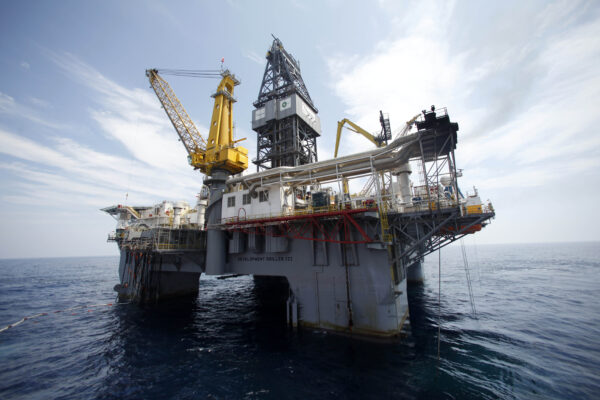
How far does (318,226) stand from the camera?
62.6 ft

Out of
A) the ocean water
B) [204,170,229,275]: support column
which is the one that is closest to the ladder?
the ocean water

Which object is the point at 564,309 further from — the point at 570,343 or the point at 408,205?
the point at 408,205

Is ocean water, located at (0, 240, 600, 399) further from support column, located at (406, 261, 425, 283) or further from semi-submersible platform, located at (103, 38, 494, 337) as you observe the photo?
support column, located at (406, 261, 425, 283)

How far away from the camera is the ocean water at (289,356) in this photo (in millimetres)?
12945

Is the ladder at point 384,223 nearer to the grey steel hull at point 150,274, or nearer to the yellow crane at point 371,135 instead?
the yellow crane at point 371,135

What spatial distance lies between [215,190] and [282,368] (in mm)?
21007

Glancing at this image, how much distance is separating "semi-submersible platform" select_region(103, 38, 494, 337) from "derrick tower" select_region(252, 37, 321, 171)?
5.67 feet

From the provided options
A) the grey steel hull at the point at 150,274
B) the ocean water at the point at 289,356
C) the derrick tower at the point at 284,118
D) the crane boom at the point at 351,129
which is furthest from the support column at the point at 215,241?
the crane boom at the point at 351,129

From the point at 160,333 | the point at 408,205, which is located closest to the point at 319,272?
the point at 408,205

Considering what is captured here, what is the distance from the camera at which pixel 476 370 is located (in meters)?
14.1

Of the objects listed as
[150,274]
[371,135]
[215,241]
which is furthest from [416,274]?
[150,274]

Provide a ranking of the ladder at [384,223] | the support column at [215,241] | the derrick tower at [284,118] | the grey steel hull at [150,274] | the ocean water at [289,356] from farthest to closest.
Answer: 1. the derrick tower at [284,118]
2. the grey steel hull at [150,274]
3. the support column at [215,241]
4. the ladder at [384,223]
5. the ocean water at [289,356]

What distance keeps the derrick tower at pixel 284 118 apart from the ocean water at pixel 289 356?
23.9 metres

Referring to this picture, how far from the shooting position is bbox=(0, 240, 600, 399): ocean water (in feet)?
42.5
